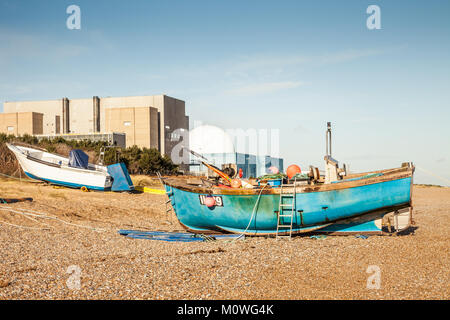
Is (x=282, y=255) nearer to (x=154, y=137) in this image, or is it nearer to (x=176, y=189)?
(x=176, y=189)

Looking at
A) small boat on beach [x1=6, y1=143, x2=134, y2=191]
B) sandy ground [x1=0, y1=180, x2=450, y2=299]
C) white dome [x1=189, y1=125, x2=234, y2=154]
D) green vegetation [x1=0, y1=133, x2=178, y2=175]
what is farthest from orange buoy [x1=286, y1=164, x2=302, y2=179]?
white dome [x1=189, y1=125, x2=234, y2=154]

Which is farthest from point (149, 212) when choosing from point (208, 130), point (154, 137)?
point (154, 137)

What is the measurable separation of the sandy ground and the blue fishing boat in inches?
19.9

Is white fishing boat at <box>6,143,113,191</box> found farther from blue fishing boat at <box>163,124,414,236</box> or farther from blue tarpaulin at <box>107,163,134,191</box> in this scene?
blue fishing boat at <box>163,124,414,236</box>

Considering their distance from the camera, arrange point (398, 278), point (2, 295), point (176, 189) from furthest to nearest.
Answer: point (176, 189) → point (398, 278) → point (2, 295)

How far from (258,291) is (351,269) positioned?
8.37 feet

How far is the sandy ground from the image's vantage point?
6477mm

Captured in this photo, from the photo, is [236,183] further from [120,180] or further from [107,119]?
[107,119]

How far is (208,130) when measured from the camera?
6041 cm

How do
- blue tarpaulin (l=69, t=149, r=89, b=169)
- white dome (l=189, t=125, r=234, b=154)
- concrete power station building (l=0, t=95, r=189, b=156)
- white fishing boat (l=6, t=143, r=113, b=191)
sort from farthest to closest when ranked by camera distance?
concrete power station building (l=0, t=95, r=189, b=156) < white dome (l=189, t=125, r=234, b=154) < blue tarpaulin (l=69, t=149, r=89, b=169) < white fishing boat (l=6, t=143, r=113, b=191)

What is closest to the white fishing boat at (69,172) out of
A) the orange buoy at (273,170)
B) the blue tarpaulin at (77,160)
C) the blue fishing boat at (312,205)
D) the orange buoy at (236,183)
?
the blue tarpaulin at (77,160)

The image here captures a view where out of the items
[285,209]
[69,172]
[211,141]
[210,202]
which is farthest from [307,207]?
[211,141]

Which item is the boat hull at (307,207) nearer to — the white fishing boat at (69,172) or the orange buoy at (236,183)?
the orange buoy at (236,183)

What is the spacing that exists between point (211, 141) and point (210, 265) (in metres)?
50.1
